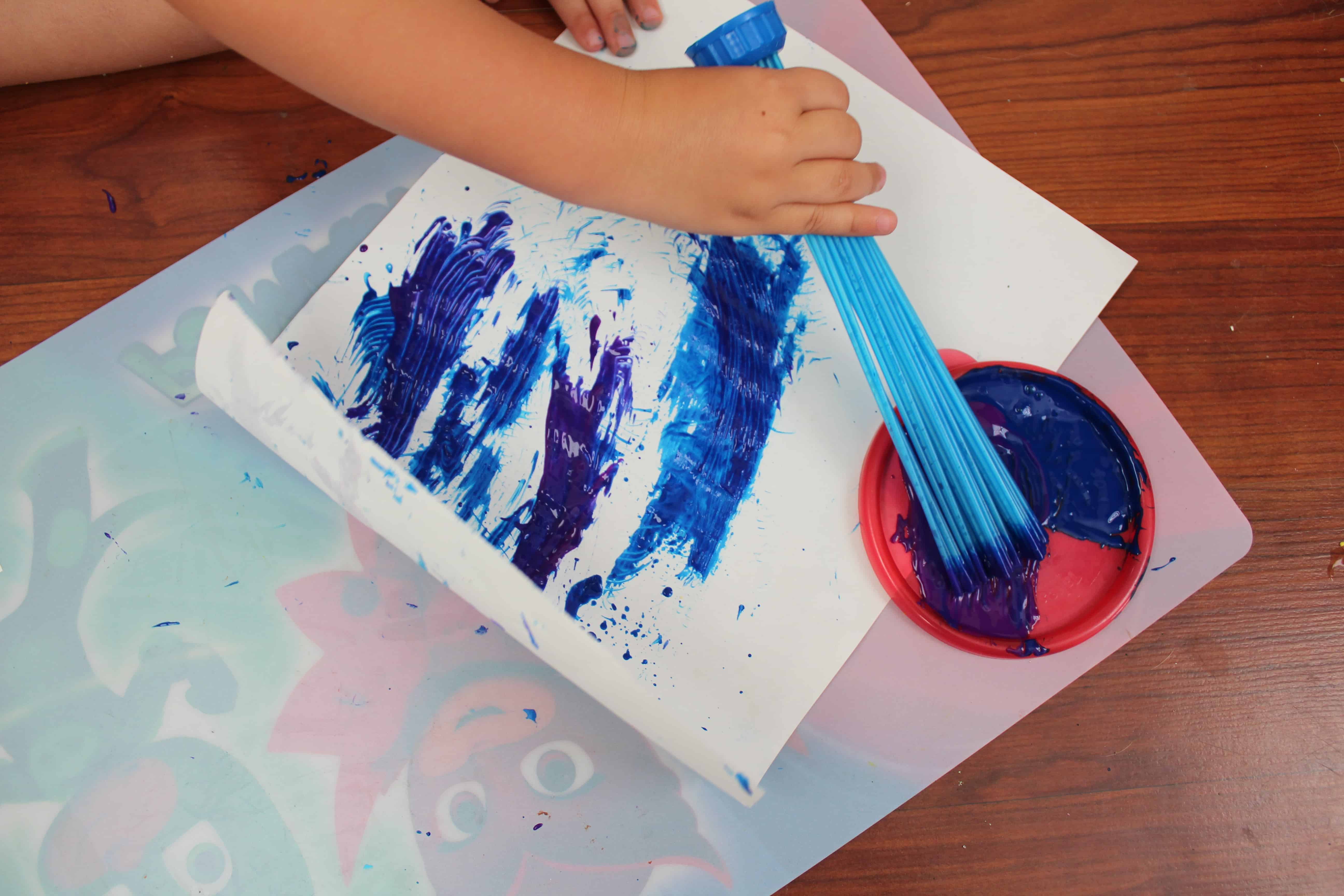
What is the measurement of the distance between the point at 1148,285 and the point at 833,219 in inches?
9.2

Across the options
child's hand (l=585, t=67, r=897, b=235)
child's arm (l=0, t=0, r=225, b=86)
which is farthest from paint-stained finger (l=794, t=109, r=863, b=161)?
child's arm (l=0, t=0, r=225, b=86)

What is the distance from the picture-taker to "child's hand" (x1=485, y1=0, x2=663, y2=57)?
0.53 m

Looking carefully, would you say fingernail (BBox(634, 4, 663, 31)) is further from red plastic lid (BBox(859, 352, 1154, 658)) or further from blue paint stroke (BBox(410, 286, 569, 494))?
red plastic lid (BBox(859, 352, 1154, 658))

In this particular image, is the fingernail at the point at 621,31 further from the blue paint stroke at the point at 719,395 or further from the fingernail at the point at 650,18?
the blue paint stroke at the point at 719,395

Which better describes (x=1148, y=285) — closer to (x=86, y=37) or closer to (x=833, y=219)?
(x=833, y=219)

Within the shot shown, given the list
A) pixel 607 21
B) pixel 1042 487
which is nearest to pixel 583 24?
pixel 607 21

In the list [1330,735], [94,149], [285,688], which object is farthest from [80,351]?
[1330,735]

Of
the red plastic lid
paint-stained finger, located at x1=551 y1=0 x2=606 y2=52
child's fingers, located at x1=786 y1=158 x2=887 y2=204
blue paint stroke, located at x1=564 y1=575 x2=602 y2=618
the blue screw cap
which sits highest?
paint-stained finger, located at x1=551 y1=0 x2=606 y2=52

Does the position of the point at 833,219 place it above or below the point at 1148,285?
above

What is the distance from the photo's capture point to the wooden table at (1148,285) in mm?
491

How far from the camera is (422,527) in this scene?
0.43 metres

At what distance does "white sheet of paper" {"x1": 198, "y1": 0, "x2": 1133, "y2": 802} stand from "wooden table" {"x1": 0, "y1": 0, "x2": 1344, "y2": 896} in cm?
5

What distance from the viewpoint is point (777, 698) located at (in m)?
0.48

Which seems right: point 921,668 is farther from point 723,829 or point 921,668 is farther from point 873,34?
point 873,34
